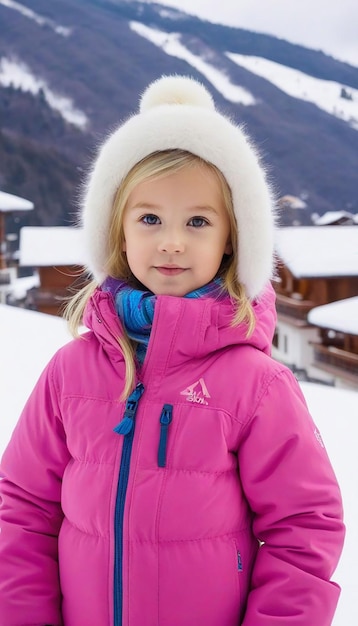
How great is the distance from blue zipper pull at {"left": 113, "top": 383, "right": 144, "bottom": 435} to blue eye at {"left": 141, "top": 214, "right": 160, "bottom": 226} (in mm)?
186

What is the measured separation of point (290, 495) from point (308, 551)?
57 millimetres

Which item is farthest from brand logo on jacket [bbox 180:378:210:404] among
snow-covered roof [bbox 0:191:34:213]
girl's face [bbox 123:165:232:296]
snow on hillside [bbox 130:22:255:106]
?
snow-covered roof [bbox 0:191:34:213]

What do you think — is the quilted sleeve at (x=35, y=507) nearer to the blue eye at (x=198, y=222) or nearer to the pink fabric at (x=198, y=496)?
the pink fabric at (x=198, y=496)

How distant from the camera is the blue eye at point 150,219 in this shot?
692mm

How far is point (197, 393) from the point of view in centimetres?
66

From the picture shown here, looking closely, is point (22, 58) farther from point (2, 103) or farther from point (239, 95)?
point (239, 95)

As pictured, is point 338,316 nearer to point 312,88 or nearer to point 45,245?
point 312,88

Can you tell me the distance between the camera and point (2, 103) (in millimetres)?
4121

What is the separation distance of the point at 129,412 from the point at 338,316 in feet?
7.77

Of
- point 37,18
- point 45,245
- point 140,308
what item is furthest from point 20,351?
point 37,18

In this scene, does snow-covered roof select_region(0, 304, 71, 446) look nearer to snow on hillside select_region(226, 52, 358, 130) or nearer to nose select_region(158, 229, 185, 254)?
nose select_region(158, 229, 185, 254)

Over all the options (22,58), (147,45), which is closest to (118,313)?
(147,45)

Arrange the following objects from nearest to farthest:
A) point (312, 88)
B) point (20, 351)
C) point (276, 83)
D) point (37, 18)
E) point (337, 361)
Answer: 1. point (20, 351)
2. point (337, 361)
3. point (312, 88)
4. point (276, 83)
5. point (37, 18)

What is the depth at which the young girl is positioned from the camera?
0.63 metres
